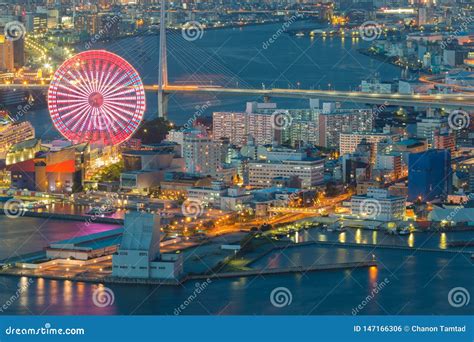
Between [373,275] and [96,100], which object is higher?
[96,100]

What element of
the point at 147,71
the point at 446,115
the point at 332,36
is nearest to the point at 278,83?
the point at 147,71

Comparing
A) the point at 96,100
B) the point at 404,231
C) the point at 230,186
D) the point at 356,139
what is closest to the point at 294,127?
the point at 356,139

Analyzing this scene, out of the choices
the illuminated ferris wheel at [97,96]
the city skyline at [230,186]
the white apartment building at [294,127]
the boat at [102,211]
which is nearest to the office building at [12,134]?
the city skyline at [230,186]

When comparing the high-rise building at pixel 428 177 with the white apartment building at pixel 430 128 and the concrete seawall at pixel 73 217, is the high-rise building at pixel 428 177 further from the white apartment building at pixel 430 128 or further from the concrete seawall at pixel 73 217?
the white apartment building at pixel 430 128

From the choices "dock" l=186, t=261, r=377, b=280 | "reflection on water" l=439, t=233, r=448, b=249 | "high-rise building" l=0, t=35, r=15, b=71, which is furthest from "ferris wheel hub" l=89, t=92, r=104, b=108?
"high-rise building" l=0, t=35, r=15, b=71

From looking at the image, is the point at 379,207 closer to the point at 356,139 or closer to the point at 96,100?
the point at 356,139

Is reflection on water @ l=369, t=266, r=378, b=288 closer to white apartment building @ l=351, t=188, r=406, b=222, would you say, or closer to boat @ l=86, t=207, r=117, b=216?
white apartment building @ l=351, t=188, r=406, b=222

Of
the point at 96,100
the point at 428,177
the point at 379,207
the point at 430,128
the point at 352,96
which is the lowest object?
the point at 379,207

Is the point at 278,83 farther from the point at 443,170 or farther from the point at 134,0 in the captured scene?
the point at 134,0
